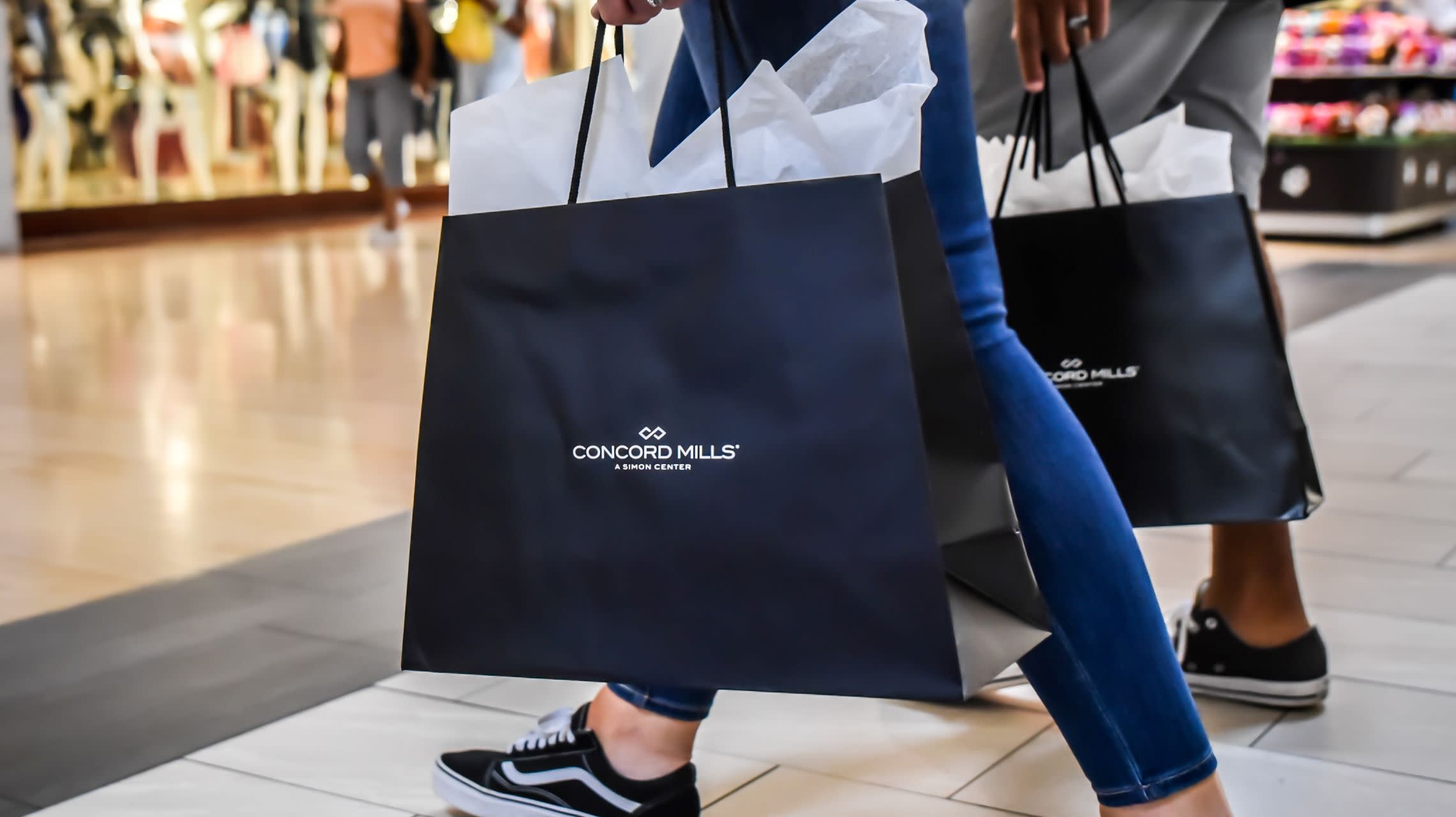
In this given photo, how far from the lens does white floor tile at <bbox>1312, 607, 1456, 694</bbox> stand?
1668mm

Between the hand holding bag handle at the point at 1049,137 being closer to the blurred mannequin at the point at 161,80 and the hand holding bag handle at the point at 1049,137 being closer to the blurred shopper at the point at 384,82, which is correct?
the blurred shopper at the point at 384,82

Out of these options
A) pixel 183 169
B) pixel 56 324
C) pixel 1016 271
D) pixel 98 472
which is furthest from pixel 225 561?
pixel 183 169

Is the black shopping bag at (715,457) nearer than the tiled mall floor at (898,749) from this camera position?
Yes

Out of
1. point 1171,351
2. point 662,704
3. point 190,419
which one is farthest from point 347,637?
point 190,419

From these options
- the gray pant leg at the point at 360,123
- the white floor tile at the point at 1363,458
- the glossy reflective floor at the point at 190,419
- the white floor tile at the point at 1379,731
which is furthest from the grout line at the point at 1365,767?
the gray pant leg at the point at 360,123

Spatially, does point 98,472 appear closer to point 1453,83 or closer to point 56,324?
point 56,324

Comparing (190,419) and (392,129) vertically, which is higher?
(392,129)

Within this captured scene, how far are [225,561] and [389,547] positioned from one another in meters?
0.22

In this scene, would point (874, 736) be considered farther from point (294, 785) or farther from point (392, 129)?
point (392, 129)

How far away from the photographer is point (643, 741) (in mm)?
1285

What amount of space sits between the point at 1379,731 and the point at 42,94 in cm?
847

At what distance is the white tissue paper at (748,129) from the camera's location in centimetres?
87

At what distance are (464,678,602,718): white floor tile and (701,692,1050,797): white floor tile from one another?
0.15 meters

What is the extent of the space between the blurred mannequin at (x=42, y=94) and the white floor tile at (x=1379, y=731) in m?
8.24
